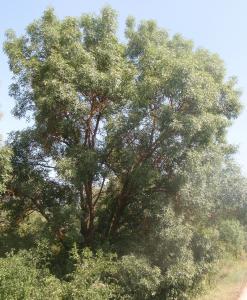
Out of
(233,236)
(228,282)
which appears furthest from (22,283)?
(233,236)

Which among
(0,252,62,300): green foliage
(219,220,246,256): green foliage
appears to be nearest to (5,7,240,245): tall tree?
(0,252,62,300): green foliage

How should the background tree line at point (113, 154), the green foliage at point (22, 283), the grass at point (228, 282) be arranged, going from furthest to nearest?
1. the grass at point (228, 282)
2. the background tree line at point (113, 154)
3. the green foliage at point (22, 283)

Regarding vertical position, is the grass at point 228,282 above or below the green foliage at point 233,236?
below

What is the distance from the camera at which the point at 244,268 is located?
2050 cm

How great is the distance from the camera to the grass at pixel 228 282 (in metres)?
15.4

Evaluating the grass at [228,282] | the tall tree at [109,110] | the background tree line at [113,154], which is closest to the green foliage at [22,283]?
the background tree line at [113,154]

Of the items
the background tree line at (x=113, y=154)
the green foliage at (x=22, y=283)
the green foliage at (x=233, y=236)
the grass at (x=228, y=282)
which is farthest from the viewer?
the green foliage at (x=233, y=236)

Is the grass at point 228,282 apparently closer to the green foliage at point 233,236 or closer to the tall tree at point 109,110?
the green foliage at point 233,236

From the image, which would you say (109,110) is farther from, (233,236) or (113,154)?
(233,236)

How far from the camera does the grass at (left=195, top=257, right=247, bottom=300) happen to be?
15.4 metres

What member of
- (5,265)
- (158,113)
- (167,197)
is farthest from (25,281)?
(158,113)

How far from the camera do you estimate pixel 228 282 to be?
58.4 ft

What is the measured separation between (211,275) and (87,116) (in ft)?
31.8

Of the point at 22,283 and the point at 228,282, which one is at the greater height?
the point at 228,282
